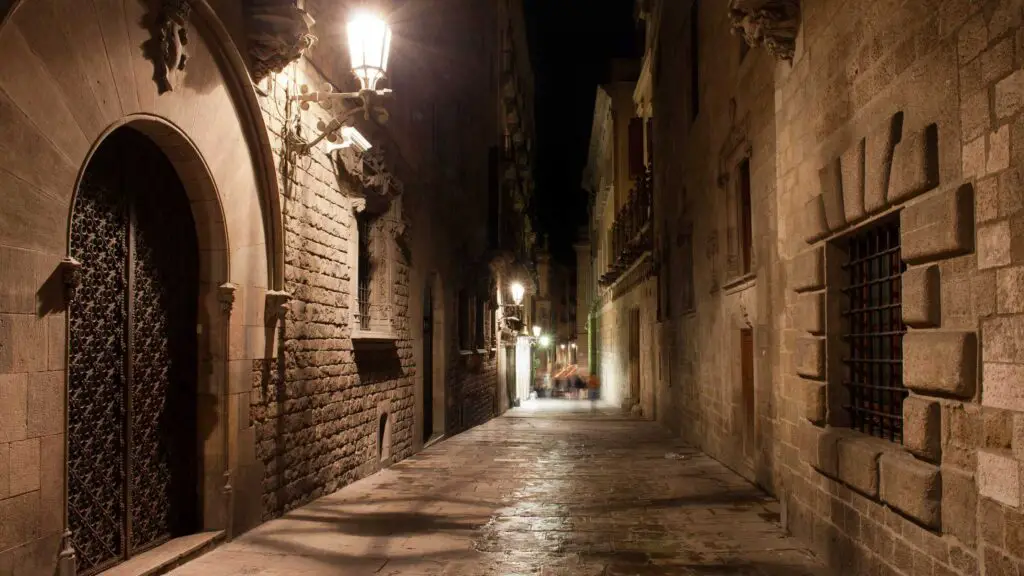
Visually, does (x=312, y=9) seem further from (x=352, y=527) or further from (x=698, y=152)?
(x=698, y=152)

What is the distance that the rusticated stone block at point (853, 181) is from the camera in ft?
16.8

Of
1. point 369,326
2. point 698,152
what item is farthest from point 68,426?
point 698,152

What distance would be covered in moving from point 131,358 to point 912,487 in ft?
16.9

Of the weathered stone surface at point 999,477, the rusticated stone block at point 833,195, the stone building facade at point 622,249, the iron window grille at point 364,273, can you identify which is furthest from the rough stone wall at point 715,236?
the iron window grille at point 364,273

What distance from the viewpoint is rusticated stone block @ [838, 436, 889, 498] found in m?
4.92

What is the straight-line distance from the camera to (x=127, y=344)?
18.4ft

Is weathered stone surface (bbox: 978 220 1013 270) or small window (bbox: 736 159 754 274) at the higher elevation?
small window (bbox: 736 159 754 274)

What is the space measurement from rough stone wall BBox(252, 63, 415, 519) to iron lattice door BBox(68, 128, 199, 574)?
855 millimetres

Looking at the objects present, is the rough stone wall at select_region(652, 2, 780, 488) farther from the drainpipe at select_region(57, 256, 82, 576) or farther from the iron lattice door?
the drainpipe at select_region(57, 256, 82, 576)

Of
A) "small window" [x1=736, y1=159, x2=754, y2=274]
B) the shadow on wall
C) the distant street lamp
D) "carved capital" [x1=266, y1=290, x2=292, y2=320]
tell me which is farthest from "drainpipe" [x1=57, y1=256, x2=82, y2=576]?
the distant street lamp

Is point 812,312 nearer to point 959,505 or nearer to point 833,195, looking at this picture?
point 833,195

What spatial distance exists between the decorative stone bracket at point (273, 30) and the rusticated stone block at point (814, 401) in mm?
5207

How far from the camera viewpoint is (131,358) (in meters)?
5.66

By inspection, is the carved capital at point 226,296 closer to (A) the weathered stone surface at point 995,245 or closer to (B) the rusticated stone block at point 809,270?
(B) the rusticated stone block at point 809,270
